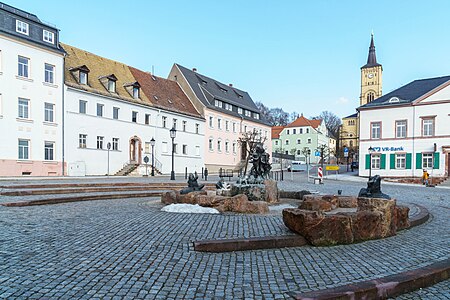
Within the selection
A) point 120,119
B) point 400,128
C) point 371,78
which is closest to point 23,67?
point 120,119

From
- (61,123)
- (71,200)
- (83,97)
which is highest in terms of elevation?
(83,97)

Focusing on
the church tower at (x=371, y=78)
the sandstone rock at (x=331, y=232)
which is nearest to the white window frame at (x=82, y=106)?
the sandstone rock at (x=331, y=232)

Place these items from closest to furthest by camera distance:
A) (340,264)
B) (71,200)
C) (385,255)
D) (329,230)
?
(340,264) → (385,255) → (329,230) → (71,200)

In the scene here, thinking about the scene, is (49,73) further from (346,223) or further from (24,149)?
(346,223)

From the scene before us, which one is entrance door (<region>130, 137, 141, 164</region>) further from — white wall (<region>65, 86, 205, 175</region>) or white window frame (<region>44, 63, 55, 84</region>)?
white window frame (<region>44, 63, 55, 84</region>)

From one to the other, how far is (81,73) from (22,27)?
19.7 ft

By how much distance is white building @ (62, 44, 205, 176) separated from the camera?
3028 centimetres

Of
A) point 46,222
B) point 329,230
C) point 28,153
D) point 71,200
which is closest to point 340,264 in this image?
point 329,230

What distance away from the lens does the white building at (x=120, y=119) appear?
30.3 meters

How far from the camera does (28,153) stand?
2695 centimetres

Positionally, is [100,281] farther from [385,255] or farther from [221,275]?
[385,255]

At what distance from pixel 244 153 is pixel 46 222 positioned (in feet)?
158

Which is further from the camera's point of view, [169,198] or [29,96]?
[29,96]

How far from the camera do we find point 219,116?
4906 cm
